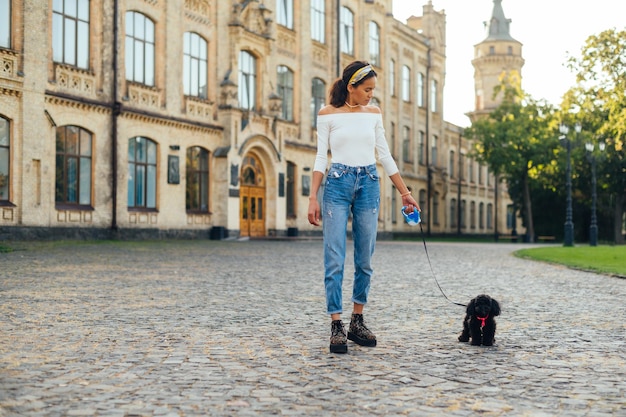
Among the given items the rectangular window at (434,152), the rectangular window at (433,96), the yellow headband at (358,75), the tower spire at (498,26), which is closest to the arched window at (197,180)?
the yellow headband at (358,75)

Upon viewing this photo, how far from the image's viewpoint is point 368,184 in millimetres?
6234

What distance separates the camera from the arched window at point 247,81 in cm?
3462

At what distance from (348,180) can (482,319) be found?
1.54 metres

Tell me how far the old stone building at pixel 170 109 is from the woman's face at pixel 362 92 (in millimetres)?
19425

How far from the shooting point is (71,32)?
86.2ft

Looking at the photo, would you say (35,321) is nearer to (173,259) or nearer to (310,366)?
(310,366)

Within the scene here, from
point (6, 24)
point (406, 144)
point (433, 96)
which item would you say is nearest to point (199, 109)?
point (6, 24)

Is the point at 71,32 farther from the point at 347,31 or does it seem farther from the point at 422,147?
the point at 422,147

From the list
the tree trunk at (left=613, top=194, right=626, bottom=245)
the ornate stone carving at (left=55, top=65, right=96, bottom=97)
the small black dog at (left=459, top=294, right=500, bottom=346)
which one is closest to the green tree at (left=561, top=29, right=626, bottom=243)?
the tree trunk at (left=613, top=194, right=626, bottom=245)

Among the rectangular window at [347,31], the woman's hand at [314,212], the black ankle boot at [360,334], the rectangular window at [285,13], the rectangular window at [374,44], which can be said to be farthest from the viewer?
the rectangular window at [374,44]

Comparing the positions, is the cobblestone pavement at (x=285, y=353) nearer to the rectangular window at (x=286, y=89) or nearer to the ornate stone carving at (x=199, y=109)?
the ornate stone carving at (x=199, y=109)

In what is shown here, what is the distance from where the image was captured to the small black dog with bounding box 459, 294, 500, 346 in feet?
20.4

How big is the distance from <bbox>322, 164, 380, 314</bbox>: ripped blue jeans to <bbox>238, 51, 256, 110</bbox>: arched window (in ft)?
94.4

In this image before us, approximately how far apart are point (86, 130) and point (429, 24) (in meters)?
35.4
